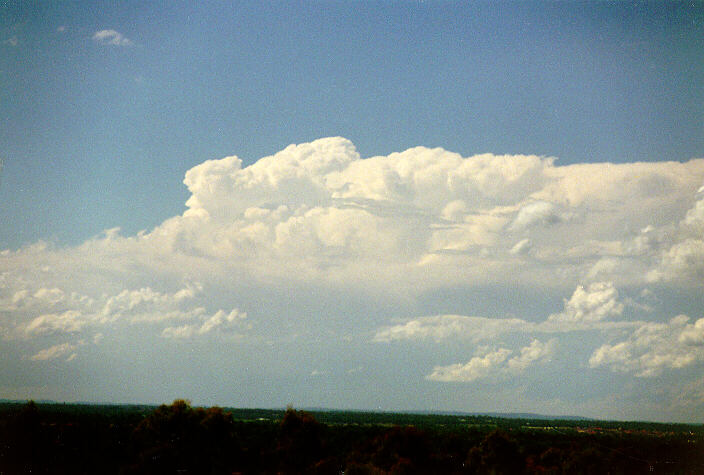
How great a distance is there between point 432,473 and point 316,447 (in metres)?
8.08

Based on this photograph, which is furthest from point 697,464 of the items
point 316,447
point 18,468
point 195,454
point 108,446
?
point 18,468

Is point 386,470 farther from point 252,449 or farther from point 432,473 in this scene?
point 252,449

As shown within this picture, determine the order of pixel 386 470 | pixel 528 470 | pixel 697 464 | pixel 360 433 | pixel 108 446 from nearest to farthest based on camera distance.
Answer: pixel 386 470, pixel 528 470, pixel 108 446, pixel 697 464, pixel 360 433

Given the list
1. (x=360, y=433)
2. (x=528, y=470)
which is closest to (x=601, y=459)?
(x=528, y=470)

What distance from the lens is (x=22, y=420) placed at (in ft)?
167

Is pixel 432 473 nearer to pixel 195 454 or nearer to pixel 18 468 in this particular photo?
pixel 195 454

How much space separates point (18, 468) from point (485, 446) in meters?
→ 33.9

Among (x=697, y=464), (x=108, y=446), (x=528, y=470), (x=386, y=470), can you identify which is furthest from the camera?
(x=697, y=464)

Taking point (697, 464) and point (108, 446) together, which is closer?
point (108, 446)

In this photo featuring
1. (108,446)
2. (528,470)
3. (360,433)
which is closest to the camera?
(528,470)

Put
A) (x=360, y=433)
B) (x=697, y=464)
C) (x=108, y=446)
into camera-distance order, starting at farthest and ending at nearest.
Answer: (x=360, y=433) < (x=697, y=464) < (x=108, y=446)

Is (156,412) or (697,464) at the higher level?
(156,412)

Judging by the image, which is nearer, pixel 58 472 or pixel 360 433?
pixel 58 472

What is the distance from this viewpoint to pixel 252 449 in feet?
171
